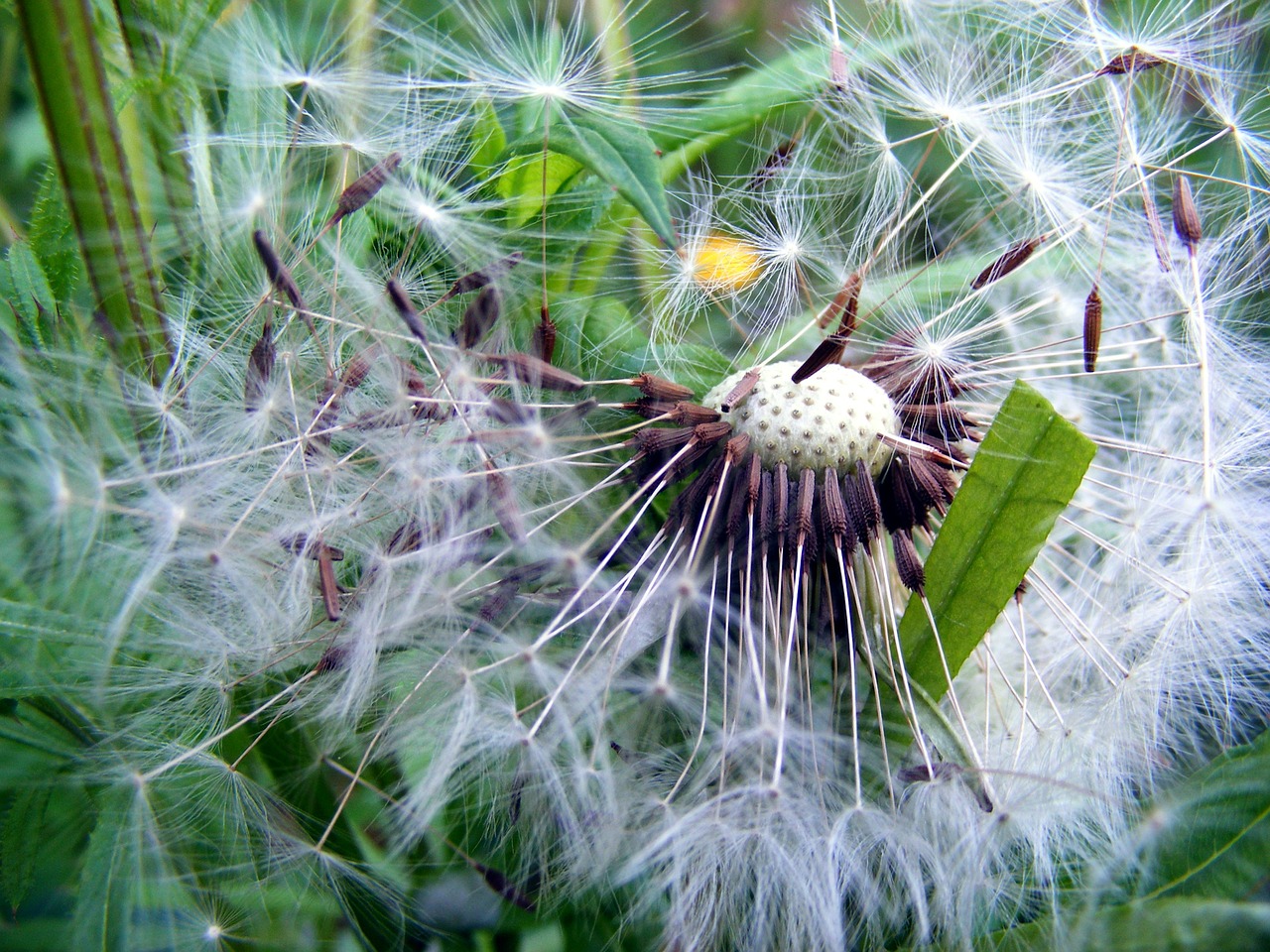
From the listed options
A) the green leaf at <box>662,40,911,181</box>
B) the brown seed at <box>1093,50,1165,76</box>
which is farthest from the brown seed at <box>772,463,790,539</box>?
the brown seed at <box>1093,50,1165,76</box>

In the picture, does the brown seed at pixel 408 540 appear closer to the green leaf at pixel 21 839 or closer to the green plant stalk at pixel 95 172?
the green plant stalk at pixel 95 172

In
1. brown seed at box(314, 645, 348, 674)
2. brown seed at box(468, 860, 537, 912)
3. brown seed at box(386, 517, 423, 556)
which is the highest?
brown seed at box(386, 517, 423, 556)

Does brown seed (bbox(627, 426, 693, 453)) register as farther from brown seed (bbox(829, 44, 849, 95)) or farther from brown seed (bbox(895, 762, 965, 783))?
brown seed (bbox(829, 44, 849, 95))

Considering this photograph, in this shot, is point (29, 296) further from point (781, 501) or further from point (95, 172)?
point (781, 501)

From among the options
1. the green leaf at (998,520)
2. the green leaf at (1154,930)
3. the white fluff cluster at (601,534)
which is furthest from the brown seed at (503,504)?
the green leaf at (1154,930)

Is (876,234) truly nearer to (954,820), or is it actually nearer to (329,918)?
(954,820)

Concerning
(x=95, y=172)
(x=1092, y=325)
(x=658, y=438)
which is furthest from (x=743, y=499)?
(x=95, y=172)
